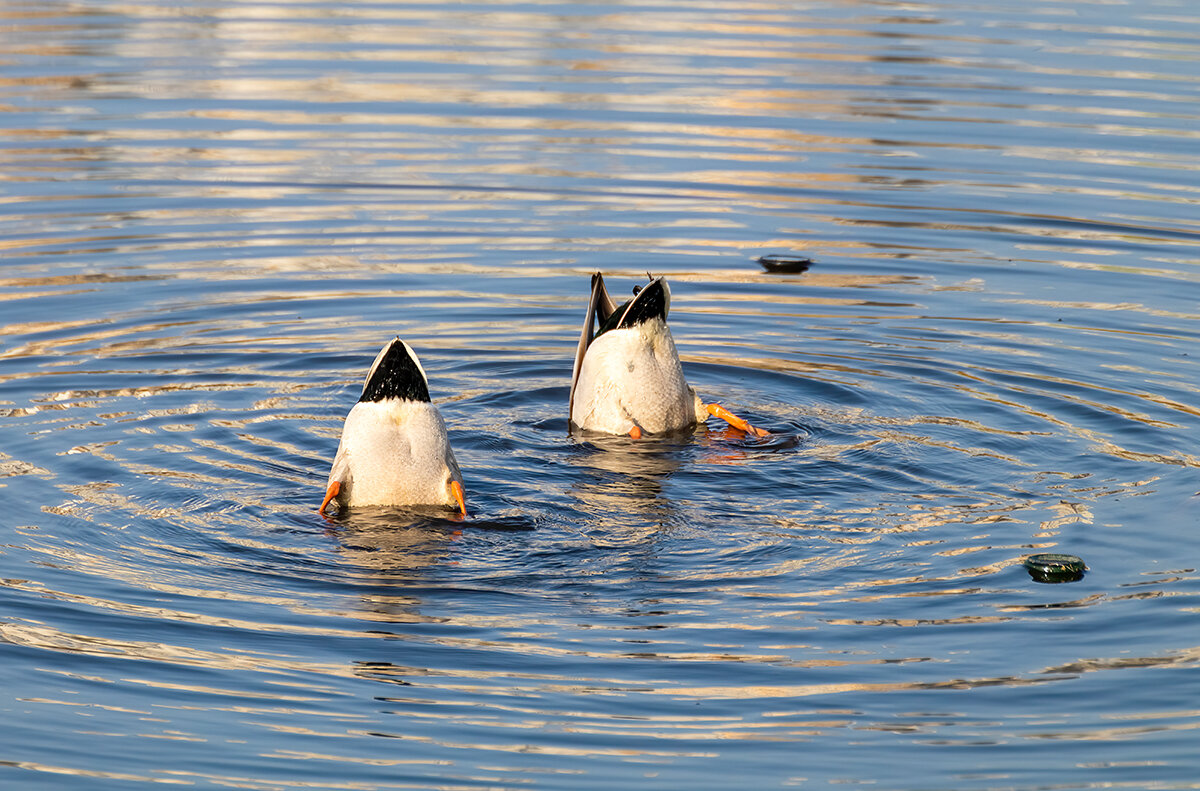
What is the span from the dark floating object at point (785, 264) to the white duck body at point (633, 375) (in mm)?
3721

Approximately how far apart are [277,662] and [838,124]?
13889 mm

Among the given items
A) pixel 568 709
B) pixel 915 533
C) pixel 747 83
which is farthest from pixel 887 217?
pixel 568 709

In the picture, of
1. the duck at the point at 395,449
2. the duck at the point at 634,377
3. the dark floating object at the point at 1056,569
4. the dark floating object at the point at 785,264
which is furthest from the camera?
the dark floating object at the point at 785,264

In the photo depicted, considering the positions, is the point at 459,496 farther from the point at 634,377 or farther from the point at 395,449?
Result: the point at 634,377

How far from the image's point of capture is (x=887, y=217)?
1580 centimetres

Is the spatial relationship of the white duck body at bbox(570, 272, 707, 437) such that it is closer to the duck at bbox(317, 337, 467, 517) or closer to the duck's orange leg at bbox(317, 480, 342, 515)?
the duck at bbox(317, 337, 467, 517)

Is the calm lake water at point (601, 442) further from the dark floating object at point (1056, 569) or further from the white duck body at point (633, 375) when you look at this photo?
the white duck body at point (633, 375)

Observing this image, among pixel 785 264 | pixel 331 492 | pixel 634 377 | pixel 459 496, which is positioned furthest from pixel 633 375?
pixel 785 264

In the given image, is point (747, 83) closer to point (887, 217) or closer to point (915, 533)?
point (887, 217)

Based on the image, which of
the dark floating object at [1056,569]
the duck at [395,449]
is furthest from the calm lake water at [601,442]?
the duck at [395,449]

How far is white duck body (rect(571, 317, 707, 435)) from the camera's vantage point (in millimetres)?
10500

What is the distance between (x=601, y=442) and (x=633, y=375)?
484 mm

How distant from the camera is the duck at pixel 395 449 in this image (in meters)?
8.80

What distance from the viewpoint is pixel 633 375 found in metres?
10.5
